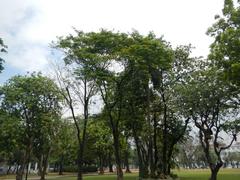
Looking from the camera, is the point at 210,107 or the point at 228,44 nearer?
the point at 228,44

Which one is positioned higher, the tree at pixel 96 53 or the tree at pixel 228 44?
the tree at pixel 96 53

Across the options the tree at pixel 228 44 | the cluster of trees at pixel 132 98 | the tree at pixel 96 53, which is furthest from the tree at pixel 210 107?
the tree at pixel 228 44

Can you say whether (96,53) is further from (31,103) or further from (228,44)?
(228,44)

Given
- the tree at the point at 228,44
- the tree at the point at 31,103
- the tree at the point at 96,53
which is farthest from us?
the tree at the point at 31,103

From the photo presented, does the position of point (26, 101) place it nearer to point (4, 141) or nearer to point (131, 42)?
point (4, 141)

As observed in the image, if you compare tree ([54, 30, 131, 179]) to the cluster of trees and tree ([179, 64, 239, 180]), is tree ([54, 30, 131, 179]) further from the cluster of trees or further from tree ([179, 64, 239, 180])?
tree ([179, 64, 239, 180])

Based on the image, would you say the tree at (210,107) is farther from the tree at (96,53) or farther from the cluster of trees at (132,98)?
the tree at (96,53)

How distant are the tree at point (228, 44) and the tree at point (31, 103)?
26.7 metres

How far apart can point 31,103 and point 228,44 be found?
2914cm

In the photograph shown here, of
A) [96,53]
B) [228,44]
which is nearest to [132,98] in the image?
[96,53]

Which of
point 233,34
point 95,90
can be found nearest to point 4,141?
point 95,90

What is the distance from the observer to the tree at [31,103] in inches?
1629

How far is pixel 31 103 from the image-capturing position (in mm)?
41375

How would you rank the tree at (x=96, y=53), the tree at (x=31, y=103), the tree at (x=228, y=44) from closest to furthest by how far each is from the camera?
the tree at (x=228, y=44) < the tree at (x=96, y=53) < the tree at (x=31, y=103)
